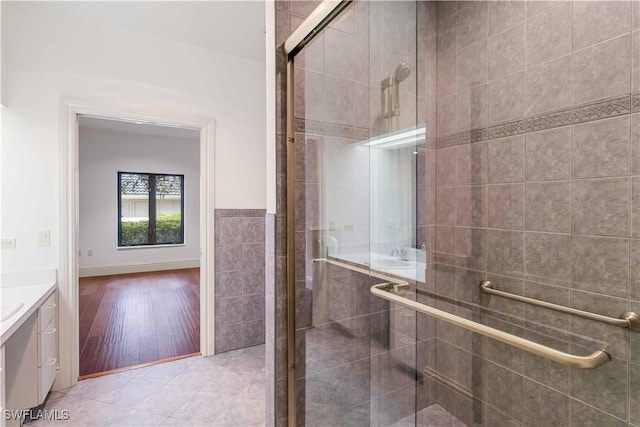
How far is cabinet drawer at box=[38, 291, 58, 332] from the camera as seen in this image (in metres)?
1.90

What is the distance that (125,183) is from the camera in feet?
20.3

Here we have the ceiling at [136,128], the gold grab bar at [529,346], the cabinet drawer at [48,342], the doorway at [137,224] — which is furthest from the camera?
the ceiling at [136,128]

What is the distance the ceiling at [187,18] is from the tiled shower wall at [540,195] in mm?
1419

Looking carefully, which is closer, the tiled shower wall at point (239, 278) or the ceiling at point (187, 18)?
the ceiling at point (187, 18)

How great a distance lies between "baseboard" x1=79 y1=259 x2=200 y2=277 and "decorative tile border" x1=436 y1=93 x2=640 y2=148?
634cm

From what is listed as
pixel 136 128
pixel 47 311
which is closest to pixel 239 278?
pixel 47 311

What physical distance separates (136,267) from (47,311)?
462 centimetres

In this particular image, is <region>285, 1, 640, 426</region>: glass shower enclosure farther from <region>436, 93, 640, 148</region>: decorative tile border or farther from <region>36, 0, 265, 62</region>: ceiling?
<region>36, 0, 265, 62</region>: ceiling

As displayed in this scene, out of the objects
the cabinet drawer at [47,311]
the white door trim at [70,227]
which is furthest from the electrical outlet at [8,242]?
the cabinet drawer at [47,311]

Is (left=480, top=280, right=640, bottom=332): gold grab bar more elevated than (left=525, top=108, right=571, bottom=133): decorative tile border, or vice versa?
(left=525, top=108, right=571, bottom=133): decorative tile border

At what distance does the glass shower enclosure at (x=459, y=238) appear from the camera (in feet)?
3.96

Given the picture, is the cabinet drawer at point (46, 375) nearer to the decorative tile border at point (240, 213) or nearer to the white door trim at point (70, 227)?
the white door trim at point (70, 227)

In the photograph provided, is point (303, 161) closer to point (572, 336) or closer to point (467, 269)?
point (467, 269)

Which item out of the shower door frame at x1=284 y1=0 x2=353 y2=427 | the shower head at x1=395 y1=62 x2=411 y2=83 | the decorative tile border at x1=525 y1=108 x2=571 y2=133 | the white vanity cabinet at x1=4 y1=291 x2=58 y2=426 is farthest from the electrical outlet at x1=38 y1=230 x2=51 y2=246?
the decorative tile border at x1=525 y1=108 x2=571 y2=133
